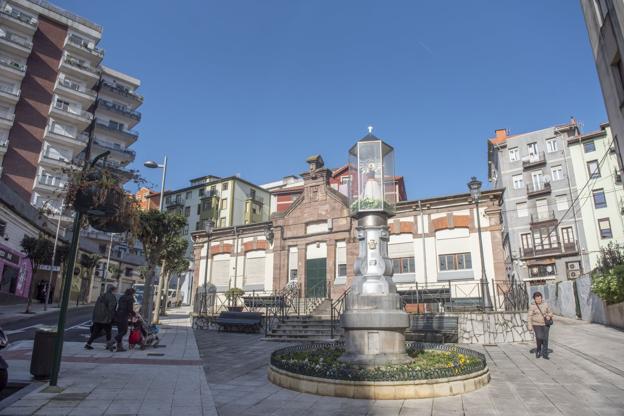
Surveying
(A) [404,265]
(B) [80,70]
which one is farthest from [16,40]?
(A) [404,265]

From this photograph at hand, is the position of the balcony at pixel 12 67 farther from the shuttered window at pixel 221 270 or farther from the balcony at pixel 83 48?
the shuttered window at pixel 221 270

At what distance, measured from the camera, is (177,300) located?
44.2m

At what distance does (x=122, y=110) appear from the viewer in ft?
167

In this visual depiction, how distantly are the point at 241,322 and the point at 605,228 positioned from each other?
3880 centimetres

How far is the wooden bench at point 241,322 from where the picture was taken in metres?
18.0

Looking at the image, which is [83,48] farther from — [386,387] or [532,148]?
[532,148]

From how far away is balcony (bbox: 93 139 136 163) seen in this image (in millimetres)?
48525

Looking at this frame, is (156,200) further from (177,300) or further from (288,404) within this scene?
(288,404)

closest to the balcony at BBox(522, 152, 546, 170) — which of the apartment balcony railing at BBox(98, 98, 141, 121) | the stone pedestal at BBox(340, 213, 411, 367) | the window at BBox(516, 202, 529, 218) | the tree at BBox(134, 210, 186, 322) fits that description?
the window at BBox(516, 202, 529, 218)

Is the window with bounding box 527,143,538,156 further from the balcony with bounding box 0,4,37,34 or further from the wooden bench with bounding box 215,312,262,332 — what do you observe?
the balcony with bounding box 0,4,37,34

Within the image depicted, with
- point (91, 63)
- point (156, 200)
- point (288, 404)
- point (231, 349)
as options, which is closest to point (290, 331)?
point (231, 349)

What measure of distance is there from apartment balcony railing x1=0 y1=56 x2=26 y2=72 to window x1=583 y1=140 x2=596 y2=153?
5935 centimetres

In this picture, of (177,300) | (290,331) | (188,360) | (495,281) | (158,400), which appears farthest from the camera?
(177,300)

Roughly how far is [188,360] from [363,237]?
216 inches
